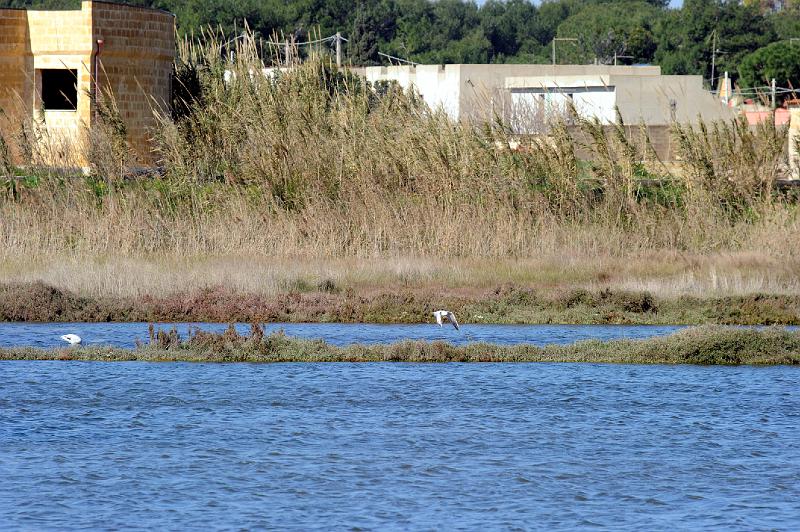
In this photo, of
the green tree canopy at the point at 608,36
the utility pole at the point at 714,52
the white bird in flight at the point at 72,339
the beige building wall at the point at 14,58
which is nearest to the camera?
the white bird in flight at the point at 72,339

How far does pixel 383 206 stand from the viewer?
72.0 feet

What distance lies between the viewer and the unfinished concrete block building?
30.1 meters

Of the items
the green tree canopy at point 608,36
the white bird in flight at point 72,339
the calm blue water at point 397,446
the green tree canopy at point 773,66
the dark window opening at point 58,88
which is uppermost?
the green tree canopy at point 608,36

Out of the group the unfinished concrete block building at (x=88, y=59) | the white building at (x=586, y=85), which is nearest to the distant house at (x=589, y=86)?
the white building at (x=586, y=85)

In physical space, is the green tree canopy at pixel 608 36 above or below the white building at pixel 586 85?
above

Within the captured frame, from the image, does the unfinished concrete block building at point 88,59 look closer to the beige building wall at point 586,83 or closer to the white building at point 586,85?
the white building at point 586,85

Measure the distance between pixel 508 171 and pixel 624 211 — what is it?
6.94 feet

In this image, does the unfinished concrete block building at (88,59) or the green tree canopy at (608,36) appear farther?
the green tree canopy at (608,36)

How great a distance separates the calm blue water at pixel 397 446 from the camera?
9.38m

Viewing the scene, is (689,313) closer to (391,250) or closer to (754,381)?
(754,381)

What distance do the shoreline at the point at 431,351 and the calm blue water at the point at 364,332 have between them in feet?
3.80

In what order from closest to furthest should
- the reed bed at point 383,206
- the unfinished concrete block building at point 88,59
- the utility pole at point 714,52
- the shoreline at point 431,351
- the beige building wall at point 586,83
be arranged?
1. the shoreline at point 431,351
2. the reed bed at point 383,206
3. the unfinished concrete block building at point 88,59
4. the beige building wall at point 586,83
5. the utility pole at point 714,52

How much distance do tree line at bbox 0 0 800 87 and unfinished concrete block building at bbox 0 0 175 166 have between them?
47.2 metres

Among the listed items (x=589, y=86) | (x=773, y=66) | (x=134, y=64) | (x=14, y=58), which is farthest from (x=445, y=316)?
(x=773, y=66)
